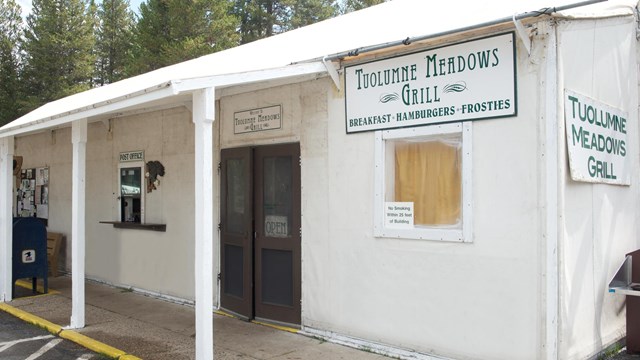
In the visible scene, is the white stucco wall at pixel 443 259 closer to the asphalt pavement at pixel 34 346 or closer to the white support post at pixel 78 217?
the asphalt pavement at pixel 34 346

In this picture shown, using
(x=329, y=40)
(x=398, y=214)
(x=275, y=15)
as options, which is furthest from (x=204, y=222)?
(x=275, y=15)

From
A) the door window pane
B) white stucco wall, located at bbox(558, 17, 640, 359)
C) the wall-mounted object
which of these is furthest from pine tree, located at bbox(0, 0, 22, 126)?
white stucco wall, located at bbox(558, 17, 640, 359)

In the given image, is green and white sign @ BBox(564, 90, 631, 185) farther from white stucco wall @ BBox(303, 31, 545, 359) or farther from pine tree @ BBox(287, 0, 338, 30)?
pine tree @ BBox(287, 0, 338, 30)

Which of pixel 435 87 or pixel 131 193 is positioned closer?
pixel 435 87

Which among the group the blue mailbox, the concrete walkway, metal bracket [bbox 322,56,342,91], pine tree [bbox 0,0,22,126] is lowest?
the concrete walkway

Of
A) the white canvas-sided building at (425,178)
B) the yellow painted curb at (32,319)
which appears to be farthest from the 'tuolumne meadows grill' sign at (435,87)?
the yellow painted curb at (32,319)

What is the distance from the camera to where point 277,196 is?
22.5 ft

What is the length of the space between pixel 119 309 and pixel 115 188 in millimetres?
2623

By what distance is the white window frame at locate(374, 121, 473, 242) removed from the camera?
16.5 feet

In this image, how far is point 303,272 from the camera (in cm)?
643

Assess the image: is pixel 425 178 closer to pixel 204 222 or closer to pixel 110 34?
pixel 204 222

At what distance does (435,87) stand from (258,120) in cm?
260

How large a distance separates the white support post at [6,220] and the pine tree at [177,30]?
1339 cm

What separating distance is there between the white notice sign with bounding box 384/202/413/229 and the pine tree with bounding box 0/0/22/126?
23.4m
